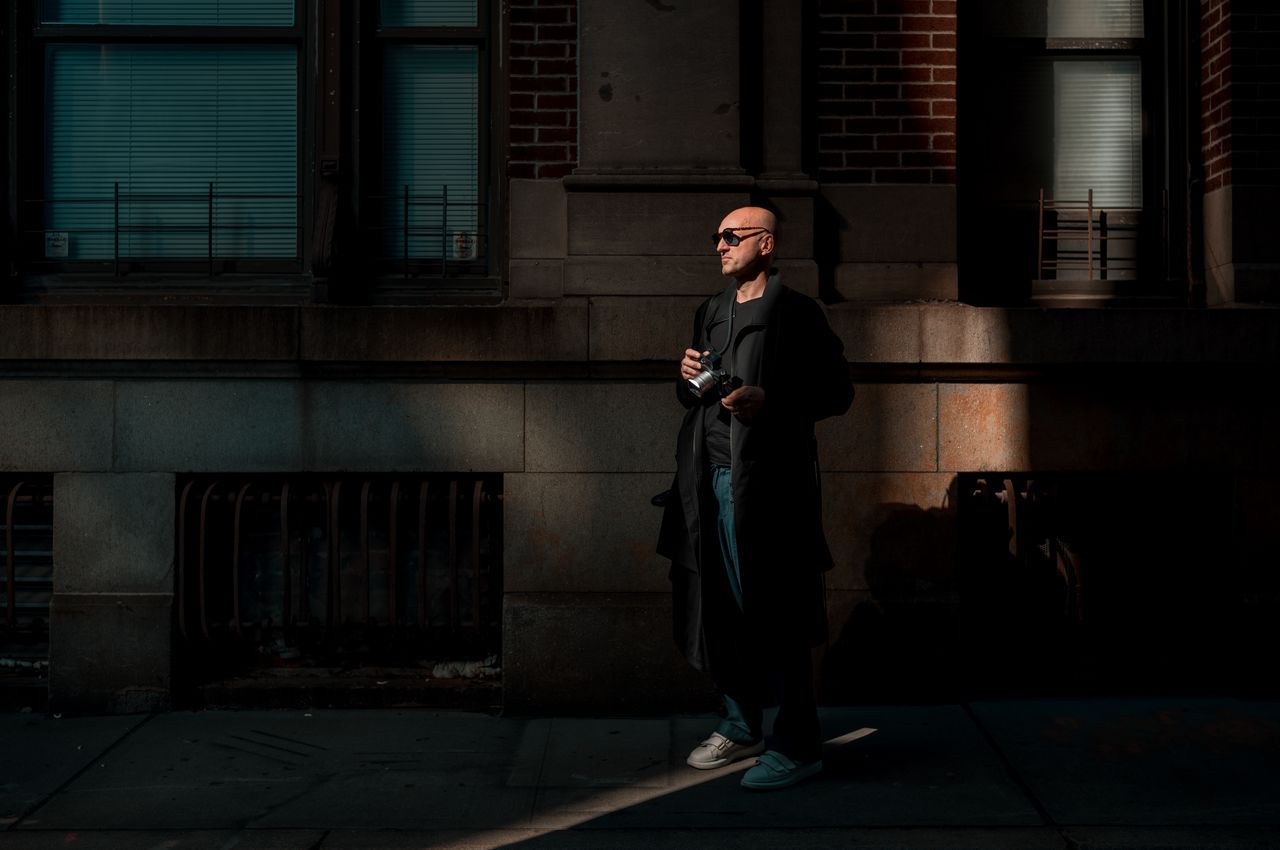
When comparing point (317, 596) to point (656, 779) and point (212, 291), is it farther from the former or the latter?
point (656, 779)

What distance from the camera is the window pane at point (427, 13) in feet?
20.6

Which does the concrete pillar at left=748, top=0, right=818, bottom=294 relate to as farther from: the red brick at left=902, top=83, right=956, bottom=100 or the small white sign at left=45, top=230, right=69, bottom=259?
the small white sign at left=45, top=230, right=69, bottom=259

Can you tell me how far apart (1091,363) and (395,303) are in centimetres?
346

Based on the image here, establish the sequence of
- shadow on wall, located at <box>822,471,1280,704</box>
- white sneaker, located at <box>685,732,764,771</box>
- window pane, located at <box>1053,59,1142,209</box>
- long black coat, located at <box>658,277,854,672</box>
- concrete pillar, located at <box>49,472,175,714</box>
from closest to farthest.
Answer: long black coat, located at <box>658,277,854,672</box>
white sneaker, located at <box>685,732,764,771</box>
concrete pillar, located at <box>49,472,175,714</box>
shadow on wall, located at <box>822,471,1280,704</box>
window pane, located at <box>1053,59,1142,209</box>

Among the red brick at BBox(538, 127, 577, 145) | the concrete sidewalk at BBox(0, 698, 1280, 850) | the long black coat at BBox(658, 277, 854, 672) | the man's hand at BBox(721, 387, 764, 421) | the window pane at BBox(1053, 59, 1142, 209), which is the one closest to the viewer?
the concrete sidewalk at BBox(0, 698, 1280, 850)

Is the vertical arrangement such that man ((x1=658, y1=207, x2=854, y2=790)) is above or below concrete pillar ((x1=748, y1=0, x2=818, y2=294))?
below

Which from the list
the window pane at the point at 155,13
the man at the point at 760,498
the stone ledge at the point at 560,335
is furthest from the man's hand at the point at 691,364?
the window pane at the point at 155,13

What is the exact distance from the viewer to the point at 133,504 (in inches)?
230

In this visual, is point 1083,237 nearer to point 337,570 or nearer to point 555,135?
point 555,135

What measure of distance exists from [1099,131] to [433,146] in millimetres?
3535

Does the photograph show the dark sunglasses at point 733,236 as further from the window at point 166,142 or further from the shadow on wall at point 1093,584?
the window at point 166,142

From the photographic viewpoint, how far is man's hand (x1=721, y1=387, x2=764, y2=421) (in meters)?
4.34

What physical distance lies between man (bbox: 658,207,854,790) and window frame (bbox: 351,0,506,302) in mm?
1961

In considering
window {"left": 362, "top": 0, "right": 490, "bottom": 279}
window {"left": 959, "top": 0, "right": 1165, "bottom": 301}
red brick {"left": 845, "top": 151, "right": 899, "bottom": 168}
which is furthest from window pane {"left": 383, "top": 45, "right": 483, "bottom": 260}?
window {"left": 959, "top": 0, "right": 1165, "bottom": 301}
